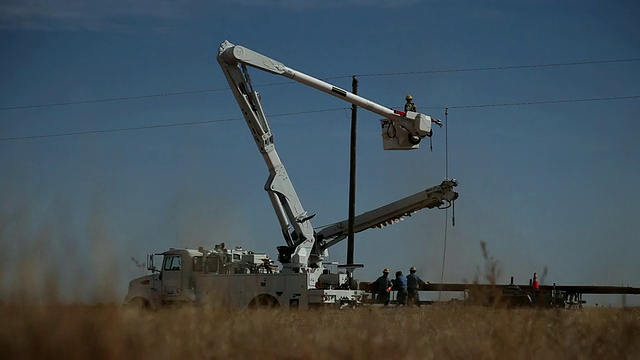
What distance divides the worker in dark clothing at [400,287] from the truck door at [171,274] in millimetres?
7387

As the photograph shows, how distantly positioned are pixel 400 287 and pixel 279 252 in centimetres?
433

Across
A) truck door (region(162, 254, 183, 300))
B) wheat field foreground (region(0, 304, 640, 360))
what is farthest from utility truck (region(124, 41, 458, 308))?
wheat field foreground (region(0, 304, 640, 360))

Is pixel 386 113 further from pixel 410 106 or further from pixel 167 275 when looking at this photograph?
pixel 167 275

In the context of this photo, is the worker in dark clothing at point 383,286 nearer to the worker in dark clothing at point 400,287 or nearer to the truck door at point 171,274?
the worker in dark clothing at point 400,287

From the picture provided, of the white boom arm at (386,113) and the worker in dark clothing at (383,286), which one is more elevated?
the white boom arm at (386,113)

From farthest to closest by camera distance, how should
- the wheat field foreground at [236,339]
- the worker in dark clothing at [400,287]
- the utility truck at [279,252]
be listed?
the worker in dark clothing at [400,287] < the utility truck at [279,252] < the wheat field foreground at [236,339]

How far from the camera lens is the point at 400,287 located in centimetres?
2969

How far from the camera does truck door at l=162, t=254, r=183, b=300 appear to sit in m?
28.2

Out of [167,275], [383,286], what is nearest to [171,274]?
[167,275]

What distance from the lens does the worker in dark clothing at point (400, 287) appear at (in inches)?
1160

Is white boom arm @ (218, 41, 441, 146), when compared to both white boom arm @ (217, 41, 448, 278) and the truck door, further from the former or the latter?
the truck door

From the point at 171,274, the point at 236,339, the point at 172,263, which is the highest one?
the point at 172,263

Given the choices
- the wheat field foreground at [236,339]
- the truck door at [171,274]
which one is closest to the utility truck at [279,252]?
the truck door at [171,274]

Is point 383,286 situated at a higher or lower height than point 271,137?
lower
